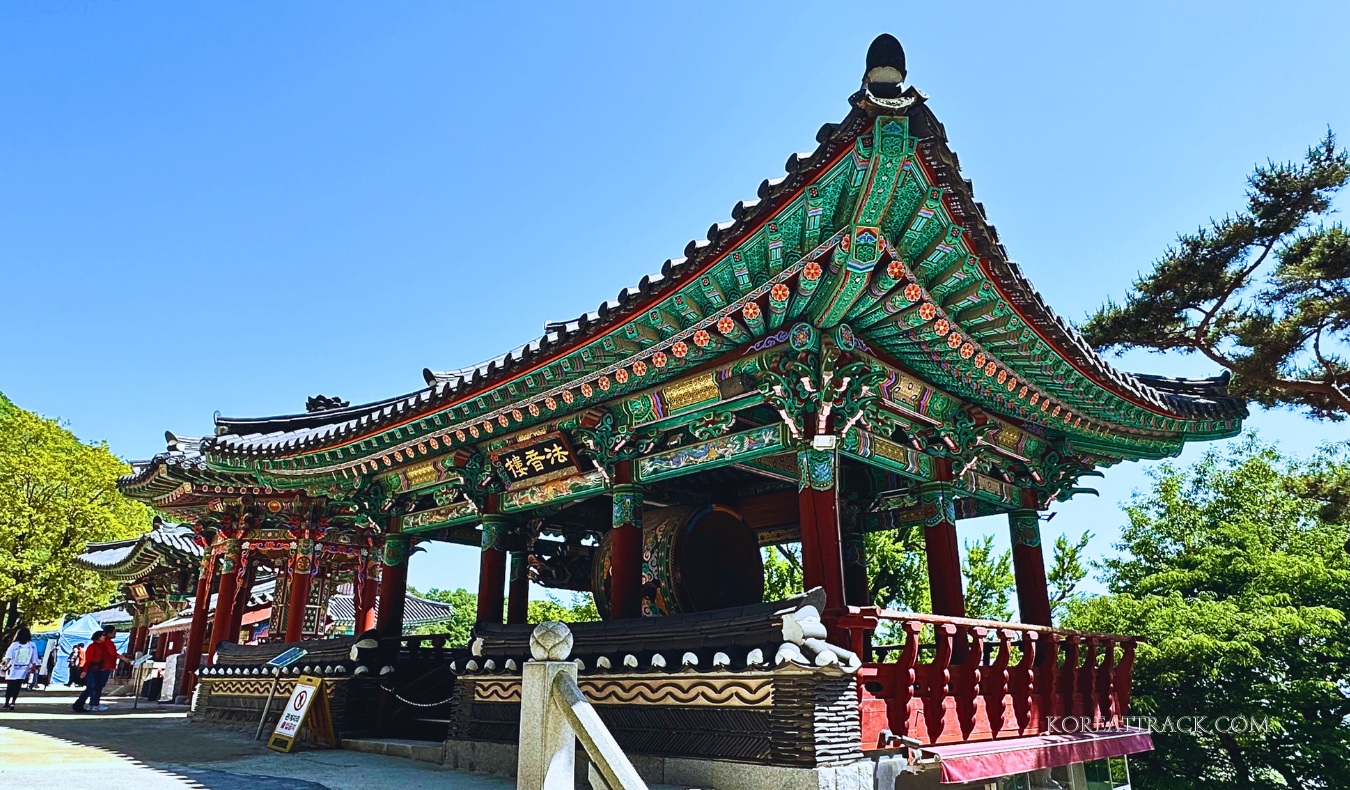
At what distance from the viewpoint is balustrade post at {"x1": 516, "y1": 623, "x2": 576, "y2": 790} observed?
19.0 feet

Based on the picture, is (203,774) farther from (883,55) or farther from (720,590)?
(883,55)

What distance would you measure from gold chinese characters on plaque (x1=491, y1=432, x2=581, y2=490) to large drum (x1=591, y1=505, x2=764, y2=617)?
135 centimetres

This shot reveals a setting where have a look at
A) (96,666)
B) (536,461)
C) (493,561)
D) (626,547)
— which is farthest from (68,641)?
(626,547)

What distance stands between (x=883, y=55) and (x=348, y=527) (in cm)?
1551

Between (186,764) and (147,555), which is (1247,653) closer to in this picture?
(186,764)

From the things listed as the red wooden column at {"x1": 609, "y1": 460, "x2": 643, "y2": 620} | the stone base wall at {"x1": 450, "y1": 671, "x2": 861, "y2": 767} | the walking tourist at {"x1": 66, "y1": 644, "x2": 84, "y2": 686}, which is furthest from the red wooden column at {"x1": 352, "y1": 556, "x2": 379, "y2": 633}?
the red wooden column at {"x1": 609, "y1": 460, "x2": 643, "y2": 620}

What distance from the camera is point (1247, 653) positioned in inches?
594

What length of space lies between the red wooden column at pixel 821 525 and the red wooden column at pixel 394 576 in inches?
286

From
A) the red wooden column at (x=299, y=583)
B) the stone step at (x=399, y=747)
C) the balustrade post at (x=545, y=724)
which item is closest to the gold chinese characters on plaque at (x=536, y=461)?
the stone step at (x=399, y=747)

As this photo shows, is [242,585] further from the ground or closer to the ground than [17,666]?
further from the ground

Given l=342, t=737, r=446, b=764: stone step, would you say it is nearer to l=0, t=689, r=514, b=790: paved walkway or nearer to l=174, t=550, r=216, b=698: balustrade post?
l=0, t=689, r=514, b=790: paved walkway

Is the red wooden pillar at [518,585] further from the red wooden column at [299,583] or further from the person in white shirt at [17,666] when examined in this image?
the person in white shirt at [17,666]

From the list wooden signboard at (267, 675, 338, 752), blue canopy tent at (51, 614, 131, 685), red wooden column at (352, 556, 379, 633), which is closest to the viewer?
wooden signboard at (267, 675, 338, 752)

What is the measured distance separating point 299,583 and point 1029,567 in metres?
12.9
